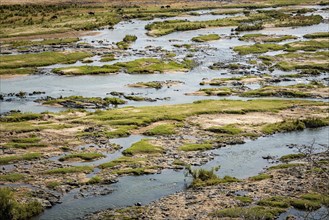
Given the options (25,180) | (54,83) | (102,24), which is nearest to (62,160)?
(25,180)

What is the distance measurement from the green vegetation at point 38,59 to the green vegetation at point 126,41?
6.35 metres

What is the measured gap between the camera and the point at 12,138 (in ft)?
139

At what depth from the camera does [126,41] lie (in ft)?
274

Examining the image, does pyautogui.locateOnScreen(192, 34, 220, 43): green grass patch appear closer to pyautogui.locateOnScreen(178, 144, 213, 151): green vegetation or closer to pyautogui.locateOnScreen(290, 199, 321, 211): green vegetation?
pyautogui.locateOnScreen(178, 144, 213, 151): green vegetation

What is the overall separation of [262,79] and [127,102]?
55.2 feet

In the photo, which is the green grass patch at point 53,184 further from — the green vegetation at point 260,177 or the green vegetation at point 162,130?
the green vegetation at point 260,177

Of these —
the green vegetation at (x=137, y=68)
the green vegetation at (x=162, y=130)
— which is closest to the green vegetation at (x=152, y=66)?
the green vegetation at (x=137, y=68)

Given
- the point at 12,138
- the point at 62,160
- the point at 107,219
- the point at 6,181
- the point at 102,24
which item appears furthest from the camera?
the point at 102,24

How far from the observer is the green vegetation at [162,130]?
144 ft

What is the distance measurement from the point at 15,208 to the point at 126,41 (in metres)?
56.3

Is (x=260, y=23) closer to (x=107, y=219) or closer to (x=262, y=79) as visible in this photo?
(x=262, y=79)

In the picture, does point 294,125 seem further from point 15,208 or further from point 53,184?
point 15,208

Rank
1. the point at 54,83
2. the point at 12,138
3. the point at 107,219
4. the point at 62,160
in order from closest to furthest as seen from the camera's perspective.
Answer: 1. the point at 107,219
2. the point at 62,160
3. the point at 12,138
4. the point at 54,83

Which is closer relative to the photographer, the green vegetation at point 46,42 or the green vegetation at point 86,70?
the green vegetation at point 86,70
